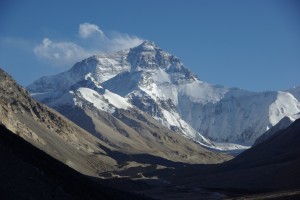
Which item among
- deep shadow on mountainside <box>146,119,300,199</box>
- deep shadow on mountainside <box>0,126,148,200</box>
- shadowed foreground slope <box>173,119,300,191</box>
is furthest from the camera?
shadowed foreground slope <box>173,119,300,191</box>

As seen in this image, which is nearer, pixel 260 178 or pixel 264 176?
pixel 260 178

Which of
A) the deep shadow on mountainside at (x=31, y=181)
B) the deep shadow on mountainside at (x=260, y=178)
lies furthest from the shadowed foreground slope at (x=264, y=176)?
the deep shadow on mountainside at (x=31, y=181)

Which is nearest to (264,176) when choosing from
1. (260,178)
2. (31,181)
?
(260,178)

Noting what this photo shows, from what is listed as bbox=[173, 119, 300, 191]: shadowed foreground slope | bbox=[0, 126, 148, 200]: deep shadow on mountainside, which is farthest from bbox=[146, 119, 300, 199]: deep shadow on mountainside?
bbox=[0, 126, 148, 200]: deep shadow on mountainside

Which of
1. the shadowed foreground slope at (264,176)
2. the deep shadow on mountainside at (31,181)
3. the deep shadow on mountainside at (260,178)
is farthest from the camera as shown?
the shadowed foreground slope at (264,176)

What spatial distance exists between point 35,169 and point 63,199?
4.49 metres

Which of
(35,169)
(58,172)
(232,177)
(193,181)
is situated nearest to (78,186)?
(58,172)

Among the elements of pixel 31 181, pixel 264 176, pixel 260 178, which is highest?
pixel 264 176

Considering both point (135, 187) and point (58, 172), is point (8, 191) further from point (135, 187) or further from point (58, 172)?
point (135, 187)

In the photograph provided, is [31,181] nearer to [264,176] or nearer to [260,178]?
[260,178]

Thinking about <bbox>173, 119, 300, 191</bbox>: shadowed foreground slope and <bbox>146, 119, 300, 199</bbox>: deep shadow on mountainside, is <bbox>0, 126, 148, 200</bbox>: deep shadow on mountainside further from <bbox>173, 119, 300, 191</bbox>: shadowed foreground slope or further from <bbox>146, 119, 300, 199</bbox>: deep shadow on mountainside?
<bbox>173, 119, 300, 191</bbox>: shadowed foreground slope

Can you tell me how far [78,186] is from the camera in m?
63.0

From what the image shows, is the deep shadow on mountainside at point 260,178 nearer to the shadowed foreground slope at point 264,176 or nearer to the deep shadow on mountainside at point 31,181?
the shadowed foreground slope at point 264,176

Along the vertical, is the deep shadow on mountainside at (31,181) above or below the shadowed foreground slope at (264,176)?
below
